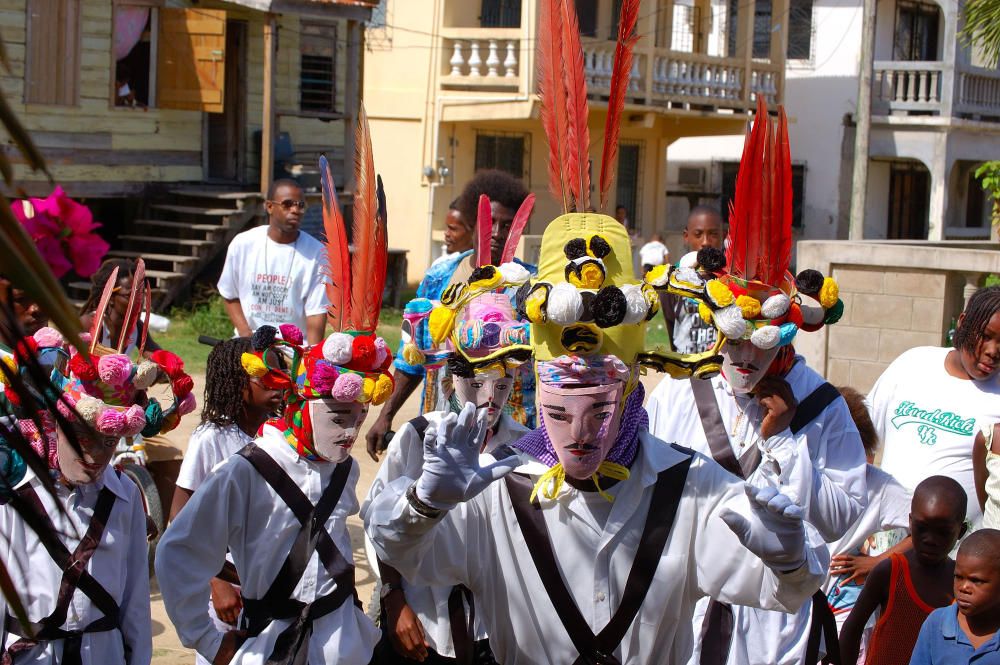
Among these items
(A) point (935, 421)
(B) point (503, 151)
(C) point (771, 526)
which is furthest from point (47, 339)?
(B) point (503, 151)

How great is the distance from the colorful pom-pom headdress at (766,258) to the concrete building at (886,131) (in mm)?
22560

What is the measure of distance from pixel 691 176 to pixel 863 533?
2451cm

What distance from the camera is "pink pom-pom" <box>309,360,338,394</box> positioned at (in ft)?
14.4

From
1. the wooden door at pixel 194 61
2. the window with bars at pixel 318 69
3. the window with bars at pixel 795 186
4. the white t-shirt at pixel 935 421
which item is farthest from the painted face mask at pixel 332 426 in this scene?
the window with bars at pixel 795 186

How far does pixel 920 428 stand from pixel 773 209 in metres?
1.49

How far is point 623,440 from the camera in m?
3.35

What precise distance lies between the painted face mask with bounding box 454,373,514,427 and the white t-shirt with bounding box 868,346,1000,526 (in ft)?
6.23

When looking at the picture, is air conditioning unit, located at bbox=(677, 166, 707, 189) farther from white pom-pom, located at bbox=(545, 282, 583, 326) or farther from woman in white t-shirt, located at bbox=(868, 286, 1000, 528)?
white pom-pom, located at bbox=(545, 282, 583, 326)

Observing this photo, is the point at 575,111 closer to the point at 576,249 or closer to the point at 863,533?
the point at 576,249

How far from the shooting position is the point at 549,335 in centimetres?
331

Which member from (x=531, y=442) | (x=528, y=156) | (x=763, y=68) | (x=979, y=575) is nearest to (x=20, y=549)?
(x=531, y=442)

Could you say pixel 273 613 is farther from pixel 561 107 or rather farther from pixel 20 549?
pixel 561 107

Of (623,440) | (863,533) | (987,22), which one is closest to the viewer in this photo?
(623,440)

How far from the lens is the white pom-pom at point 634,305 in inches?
128
